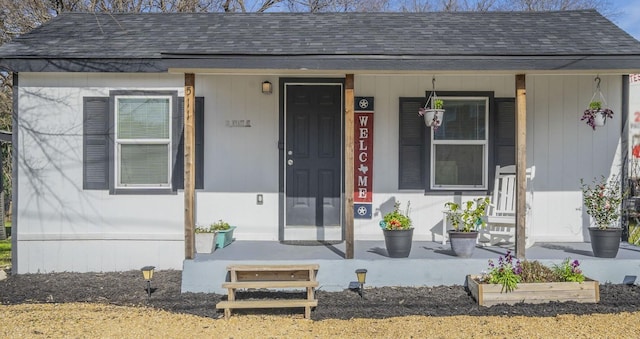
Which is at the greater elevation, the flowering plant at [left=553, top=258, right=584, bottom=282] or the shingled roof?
the shingled roof

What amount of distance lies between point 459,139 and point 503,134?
0.55 metres

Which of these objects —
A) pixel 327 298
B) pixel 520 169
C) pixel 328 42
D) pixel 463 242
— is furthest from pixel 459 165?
pixel 327 298

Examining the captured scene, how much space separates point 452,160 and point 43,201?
501cm

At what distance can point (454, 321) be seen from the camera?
4.28m

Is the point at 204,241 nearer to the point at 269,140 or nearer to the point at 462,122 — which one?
the point at 269,140

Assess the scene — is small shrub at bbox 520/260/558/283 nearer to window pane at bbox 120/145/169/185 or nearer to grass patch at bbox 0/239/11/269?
window pane at bbox 120/145/169/185

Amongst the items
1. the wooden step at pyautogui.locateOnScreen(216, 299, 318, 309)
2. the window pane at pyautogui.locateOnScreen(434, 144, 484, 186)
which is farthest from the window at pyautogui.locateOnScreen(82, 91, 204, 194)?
the window pane at pyautogui.locateOnScreen(434, 144, 484, 186)

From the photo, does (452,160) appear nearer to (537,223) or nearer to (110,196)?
(537,223)

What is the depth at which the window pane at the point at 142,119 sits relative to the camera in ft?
20.1

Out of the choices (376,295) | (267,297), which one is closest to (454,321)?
(376,295)

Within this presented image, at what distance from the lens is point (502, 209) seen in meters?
6.05

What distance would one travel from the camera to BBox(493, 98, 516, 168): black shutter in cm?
634

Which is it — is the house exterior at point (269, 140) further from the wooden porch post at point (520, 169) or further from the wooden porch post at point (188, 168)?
the wooden porch post at point (188, 168)

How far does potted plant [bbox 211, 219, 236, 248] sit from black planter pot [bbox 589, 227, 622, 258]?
4.00m
